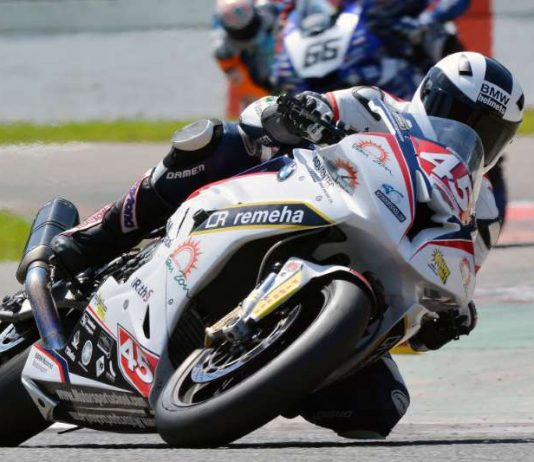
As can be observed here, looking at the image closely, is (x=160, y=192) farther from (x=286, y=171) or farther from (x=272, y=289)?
(x=272, y=289)

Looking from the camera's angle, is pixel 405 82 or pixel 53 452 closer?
pixel 53 452

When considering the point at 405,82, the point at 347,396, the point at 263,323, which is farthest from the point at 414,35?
the point at 263,323

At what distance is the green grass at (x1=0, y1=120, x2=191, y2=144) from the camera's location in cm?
1177

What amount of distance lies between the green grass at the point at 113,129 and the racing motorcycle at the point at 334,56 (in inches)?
96.4

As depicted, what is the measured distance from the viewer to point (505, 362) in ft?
22.7

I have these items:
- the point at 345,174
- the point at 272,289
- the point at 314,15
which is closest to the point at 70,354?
the point at 272,289

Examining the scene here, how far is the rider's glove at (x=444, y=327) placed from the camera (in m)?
5.04

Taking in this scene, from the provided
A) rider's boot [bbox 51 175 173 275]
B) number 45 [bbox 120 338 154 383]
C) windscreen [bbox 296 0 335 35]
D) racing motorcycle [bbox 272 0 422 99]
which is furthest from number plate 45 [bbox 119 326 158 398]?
windscreen [bbox 296 0 335 35]

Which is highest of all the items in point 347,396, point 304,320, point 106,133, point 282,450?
point 304,320

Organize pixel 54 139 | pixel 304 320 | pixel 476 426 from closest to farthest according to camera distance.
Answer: pixel 304 320 < pixel 476 426 < pixel 54 139

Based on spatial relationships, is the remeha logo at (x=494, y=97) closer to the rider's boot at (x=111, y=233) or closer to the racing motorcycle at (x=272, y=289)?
the racing motorcycle at (x=272, y=289)

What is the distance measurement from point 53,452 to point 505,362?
2.91m

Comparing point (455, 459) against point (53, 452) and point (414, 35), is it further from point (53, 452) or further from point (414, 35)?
point (414, 35)

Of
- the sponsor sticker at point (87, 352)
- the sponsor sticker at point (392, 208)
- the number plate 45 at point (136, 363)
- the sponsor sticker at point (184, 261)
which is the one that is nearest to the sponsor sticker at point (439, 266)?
the sponsor sticker at point (392, 208)
